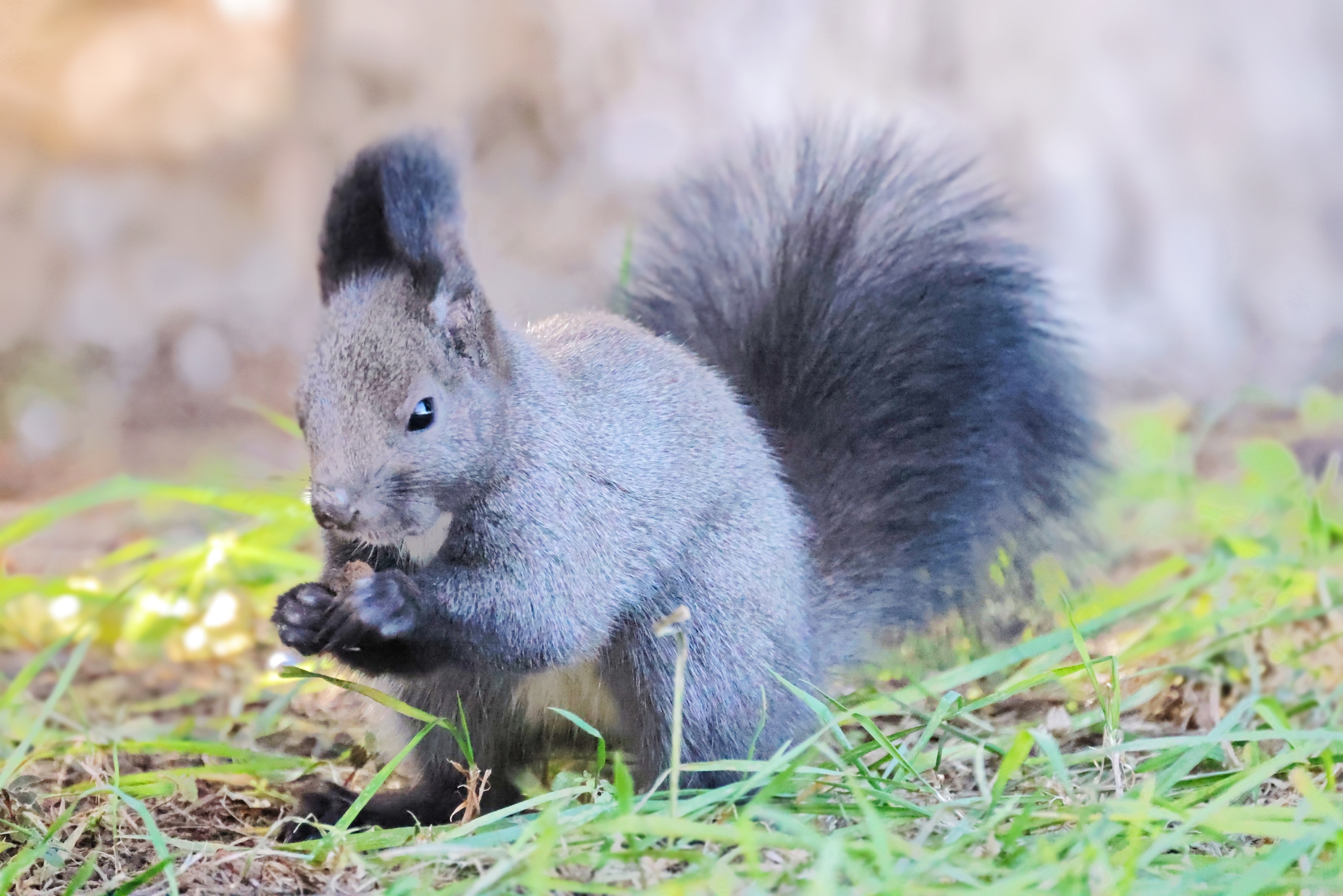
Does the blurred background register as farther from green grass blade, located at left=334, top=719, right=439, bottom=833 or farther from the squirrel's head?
green grass blade, located at left=334, top=719, right=439, bottom=833

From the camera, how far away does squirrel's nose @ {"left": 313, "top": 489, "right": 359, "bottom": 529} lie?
4.73 feet

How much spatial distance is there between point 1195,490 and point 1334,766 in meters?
1.60

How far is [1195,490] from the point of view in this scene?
325 cm

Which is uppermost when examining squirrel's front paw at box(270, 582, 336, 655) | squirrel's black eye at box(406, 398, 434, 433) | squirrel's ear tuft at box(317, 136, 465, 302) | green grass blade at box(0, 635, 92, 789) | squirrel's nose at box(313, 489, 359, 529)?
squirrel's ear tuft at box(317, 136, 465, 302)

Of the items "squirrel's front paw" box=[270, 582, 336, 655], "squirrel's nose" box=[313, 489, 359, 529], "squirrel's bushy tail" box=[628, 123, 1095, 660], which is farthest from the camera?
"squirrel's bushy tail" box=[628, 123, 1095, 660]

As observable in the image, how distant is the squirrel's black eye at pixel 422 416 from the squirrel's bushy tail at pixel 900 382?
64 cm

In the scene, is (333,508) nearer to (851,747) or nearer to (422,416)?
(422,416)

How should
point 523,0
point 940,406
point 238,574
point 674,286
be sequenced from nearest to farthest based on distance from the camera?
point 940,406 → point 674,286 → point 238,574 → point 523,0

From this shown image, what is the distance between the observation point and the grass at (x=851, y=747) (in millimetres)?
1321

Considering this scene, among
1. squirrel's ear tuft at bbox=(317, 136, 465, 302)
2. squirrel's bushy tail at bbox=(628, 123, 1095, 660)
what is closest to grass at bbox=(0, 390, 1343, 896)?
squirrel's bushy tail at bbox=(628, 123, 1095, 660)

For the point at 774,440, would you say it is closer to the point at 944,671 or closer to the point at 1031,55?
the point at 944,671

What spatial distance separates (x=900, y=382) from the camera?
6.54 feet

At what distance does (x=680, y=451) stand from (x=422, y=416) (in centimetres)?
42

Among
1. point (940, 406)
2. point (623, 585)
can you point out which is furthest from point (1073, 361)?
point (623, 585)
